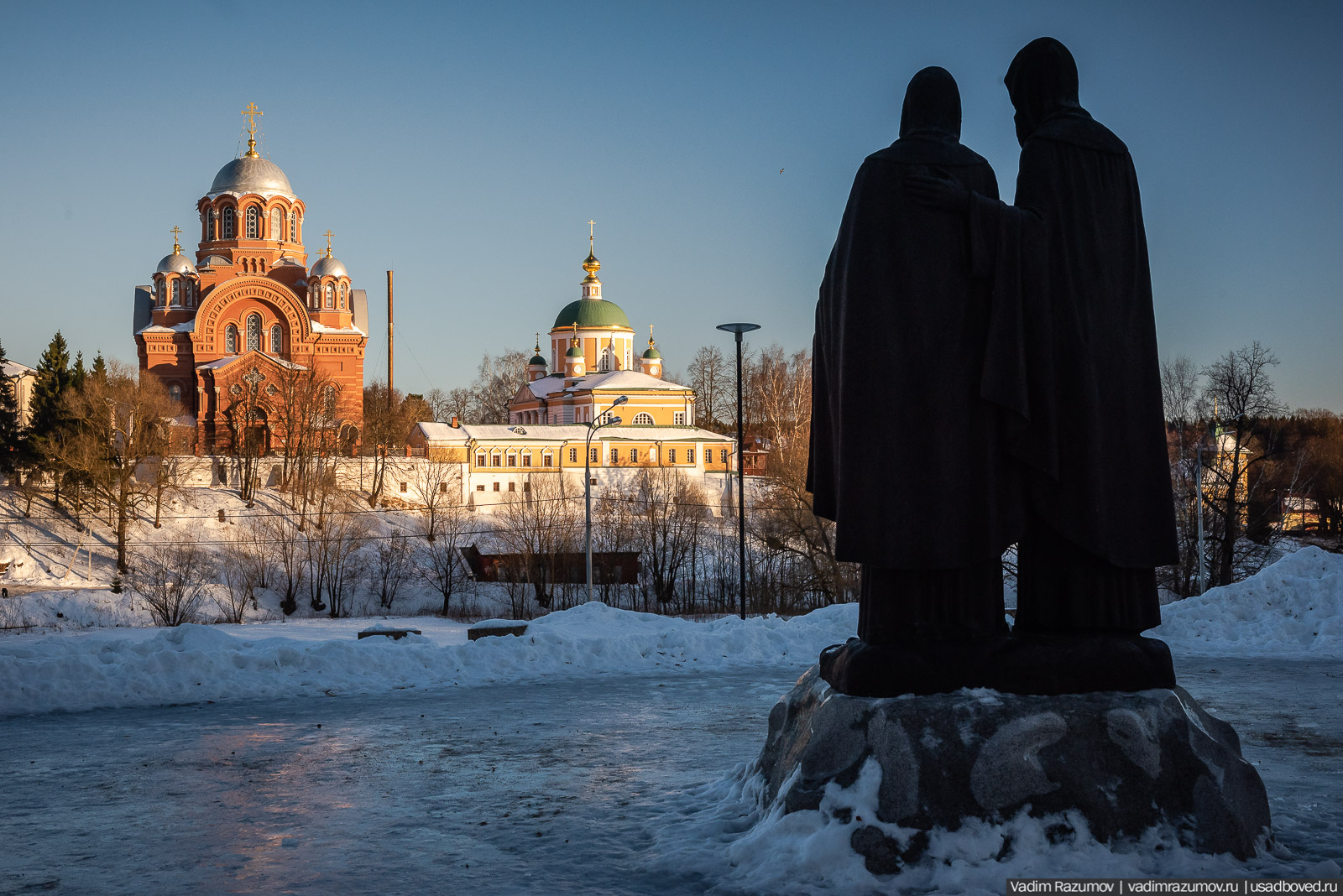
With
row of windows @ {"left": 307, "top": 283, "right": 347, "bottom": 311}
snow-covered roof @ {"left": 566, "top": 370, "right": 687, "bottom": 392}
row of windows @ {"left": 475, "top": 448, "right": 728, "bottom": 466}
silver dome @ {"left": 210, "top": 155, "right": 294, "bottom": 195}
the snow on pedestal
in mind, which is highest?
silver dome @ {"left": 210, "top": 155, "right": 294, "bottom": 195}

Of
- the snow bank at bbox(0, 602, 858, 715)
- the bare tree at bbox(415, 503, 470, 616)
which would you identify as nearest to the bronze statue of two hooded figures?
the snow bank at bbox(0, 602, 858, 715)

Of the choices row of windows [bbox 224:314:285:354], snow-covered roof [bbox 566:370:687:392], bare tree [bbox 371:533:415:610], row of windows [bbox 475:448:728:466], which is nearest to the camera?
bare tree [bbox 371:533:415:610]

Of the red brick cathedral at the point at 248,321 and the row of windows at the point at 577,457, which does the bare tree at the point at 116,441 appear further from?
the row of windows at the point at 577,457

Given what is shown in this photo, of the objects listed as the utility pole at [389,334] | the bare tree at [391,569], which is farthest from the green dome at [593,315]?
the bare tree at [391,569]

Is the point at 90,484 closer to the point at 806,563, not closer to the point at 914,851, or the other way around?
the point at 806,563

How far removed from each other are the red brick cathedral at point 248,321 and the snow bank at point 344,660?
1540 inches

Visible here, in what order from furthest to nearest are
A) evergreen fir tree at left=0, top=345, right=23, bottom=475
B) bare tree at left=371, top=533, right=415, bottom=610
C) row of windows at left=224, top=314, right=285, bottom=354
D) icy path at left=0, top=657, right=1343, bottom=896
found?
row of windows at left=224, top=314, right=285, bottom=354, evergreen fir tree at left=0, top=345, right=23, bottom=475, bare tree at left=371, top=533, right=415, bottom=610, icy path at left=0, top=657, right=1343, bottom=896

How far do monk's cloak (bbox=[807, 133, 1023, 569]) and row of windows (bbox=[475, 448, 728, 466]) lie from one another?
5330 cm

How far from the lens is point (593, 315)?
81.7 meters

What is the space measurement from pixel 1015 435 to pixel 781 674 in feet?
25.5

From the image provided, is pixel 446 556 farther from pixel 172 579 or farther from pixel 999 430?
pixel 999 430

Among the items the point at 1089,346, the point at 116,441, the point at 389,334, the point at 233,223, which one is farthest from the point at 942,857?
the point at 389,334

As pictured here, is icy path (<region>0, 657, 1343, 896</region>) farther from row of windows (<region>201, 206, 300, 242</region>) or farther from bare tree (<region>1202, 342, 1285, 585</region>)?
row of windows (<region>201, 206, 300, 242</region>)

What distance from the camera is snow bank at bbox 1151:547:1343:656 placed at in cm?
1418
